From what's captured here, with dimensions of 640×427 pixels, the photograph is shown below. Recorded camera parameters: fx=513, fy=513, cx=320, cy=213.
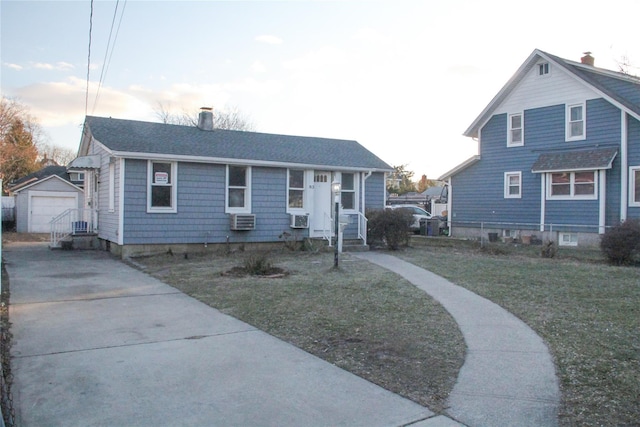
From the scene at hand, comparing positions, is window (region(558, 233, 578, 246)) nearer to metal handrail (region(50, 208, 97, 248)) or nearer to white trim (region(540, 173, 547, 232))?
white trim (region(540, 173, 547, 232))

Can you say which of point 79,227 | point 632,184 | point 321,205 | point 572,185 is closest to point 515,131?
point 572,185

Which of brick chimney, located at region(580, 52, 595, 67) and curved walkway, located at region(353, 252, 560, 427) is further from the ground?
brick chimney, located at region(580, 52, 595, 67)

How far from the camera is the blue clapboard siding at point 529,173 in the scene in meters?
18.3

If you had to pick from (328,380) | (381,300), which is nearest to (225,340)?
(328,380)

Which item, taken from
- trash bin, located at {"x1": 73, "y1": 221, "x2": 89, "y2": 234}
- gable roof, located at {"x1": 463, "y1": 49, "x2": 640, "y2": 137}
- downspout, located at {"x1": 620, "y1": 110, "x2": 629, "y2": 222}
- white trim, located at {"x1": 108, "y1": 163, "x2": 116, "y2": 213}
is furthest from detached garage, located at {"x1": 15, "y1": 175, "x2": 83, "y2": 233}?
downspout, located at {"x1": 620, "y1": 110, "x2": 629, "y2": 222}

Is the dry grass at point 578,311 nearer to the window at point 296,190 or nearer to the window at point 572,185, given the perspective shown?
the window at point 296,190

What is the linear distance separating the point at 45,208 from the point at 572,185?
2773cm

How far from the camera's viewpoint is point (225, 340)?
609 cm

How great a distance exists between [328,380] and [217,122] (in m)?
46.6

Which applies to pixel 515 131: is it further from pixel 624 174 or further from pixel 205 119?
pixel 205 119

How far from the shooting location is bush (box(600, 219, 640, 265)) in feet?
41.3

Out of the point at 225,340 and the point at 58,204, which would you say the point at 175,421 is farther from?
the point at 58,204

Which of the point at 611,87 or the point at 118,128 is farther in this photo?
the point at 611,87

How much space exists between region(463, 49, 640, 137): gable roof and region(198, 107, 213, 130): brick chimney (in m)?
12.1
